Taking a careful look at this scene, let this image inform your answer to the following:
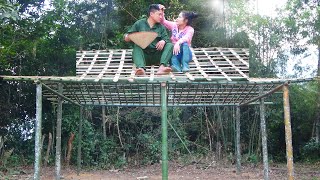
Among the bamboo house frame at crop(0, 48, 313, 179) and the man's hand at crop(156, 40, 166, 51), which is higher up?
the man's hand at crop(156, 40, 166, 51)

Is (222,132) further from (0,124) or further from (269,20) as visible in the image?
(0,124)

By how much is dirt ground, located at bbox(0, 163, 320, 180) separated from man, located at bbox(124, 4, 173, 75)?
4.08 meters

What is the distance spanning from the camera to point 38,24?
35.9ft

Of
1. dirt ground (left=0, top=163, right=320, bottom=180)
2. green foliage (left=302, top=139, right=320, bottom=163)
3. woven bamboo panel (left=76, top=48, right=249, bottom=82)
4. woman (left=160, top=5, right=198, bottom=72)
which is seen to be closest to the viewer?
woven bamboo panel (left=76, top=48, right=249, bottom=82)

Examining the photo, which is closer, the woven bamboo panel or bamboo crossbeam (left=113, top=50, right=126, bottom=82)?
bamboo crossbeam (left=113, top=50, right=126, bottom=82)

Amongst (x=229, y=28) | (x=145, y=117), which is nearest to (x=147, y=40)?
(x=145, y=117)

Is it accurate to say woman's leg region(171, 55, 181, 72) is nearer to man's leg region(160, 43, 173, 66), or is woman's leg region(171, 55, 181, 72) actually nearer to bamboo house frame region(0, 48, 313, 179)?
man's leg region(160, 43, 173, 66)

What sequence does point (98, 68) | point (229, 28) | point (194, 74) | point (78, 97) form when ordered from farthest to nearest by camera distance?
point (229, 28)
point (78, 97)
point (98, 68)
point (194, 74)

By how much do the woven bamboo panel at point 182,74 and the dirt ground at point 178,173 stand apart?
329cm

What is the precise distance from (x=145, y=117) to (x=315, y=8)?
6973 millimetres

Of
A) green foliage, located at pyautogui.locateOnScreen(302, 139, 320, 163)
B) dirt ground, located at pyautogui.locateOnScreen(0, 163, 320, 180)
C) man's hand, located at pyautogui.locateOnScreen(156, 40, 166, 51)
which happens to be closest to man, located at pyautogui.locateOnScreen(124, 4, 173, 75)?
man's hand, located at pyautogui.locateOnScreen(156, 40, 166, 51)

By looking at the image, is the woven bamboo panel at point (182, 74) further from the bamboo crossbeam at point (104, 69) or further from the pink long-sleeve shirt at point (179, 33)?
the pink long-sleeve shirt at point (179, 33)

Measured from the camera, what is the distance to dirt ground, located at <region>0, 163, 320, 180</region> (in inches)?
365

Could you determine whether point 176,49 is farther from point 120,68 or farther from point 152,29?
point 120,68
